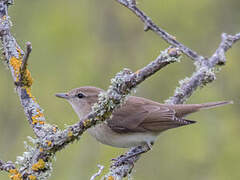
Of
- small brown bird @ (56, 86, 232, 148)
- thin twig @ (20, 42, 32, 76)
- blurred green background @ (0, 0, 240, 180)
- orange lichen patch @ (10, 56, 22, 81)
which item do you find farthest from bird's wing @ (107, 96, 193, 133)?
thin twig @ (20, 42, 32, 76)

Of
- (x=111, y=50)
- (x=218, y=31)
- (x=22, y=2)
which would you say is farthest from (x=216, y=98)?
(x=22, y=2)

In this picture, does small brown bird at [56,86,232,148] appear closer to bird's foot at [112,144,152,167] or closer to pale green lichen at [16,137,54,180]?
bird's foot at [112,144,152,167]

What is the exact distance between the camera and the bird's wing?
16.4 feet

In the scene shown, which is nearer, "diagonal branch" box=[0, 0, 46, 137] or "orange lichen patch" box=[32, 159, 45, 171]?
"orange lichen patch" box=[32, 159, 45, 171]

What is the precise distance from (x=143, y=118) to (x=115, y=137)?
47 cm

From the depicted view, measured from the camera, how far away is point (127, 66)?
295 inches

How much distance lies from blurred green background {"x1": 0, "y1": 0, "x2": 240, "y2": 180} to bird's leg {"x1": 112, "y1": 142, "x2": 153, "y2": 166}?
173cm

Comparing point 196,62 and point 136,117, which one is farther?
point 196,62

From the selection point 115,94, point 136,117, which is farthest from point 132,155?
point 115,94

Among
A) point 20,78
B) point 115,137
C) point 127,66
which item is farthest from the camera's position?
point 127,66

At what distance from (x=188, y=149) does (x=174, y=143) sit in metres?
0.45

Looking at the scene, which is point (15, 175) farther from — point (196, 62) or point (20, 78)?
point (196, 62)

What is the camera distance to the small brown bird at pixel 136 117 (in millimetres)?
4902

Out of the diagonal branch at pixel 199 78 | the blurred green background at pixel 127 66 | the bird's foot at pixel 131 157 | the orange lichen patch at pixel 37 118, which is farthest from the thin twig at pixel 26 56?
the blurred green background at pixel 127 66
